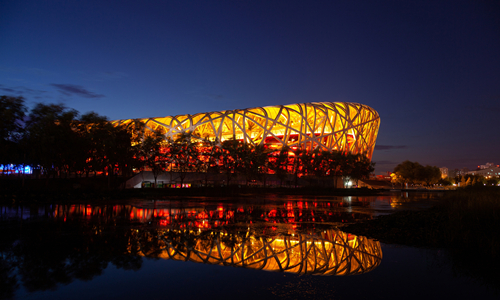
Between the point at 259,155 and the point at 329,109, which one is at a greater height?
the point at 329,109

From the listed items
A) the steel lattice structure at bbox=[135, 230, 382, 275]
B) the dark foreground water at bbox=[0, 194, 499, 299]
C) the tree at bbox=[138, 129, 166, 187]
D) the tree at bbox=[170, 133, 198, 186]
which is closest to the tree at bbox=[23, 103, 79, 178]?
the tree at bbox=[138, 129, 166, 187]

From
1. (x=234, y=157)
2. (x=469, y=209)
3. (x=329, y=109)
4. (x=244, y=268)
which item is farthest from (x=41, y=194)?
(x=329, y=109)

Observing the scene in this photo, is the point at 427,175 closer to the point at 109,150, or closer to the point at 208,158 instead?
the point at 208,158

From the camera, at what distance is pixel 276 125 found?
73625mm

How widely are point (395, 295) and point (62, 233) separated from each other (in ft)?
29.5

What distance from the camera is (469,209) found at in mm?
10766

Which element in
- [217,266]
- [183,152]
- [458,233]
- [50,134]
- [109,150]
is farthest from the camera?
[183,152]

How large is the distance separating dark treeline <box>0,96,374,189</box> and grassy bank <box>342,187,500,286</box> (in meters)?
25.4

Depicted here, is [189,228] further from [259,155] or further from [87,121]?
[259,155]

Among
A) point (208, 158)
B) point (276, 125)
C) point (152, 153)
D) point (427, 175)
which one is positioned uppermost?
point (276, 125)

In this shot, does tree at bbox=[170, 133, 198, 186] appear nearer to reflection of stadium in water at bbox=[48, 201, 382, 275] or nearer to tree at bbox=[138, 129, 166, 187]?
tree at bbox=[138, 129, 166, 187]

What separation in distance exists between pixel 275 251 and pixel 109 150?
31470mm

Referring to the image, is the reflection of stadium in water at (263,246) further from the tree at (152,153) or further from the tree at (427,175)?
the tree at (427,175)

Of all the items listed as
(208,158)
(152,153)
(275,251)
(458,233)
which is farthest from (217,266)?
(208,158)
